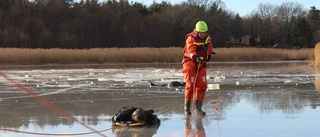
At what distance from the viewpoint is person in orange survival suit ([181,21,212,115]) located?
8156mm

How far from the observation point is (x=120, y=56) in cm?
3738

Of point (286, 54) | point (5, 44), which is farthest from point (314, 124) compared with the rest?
point (5, 44)

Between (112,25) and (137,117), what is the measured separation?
66.8 metres

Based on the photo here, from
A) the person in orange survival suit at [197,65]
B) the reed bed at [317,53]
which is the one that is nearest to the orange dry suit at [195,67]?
the person in orange survival suit at [197,65]

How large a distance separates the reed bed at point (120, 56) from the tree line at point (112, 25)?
87.0 feet

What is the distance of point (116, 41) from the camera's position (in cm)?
7200

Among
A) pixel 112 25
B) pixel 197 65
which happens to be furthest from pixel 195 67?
pixel 112 25

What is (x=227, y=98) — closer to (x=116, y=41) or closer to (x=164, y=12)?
(x=116, y=41)

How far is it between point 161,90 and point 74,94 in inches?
82.9

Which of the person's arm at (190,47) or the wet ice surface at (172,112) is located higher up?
the person's arm at (190,47)

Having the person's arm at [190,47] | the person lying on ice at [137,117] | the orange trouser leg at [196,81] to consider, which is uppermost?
the person's arm at [190,47]

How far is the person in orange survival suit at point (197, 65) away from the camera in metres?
8.16

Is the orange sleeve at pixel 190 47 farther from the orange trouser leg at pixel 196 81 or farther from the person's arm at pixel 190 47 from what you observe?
the orange trouser leg at pixel 196 81

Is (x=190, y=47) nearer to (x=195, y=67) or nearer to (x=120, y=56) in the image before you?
(x=195, y=67)
